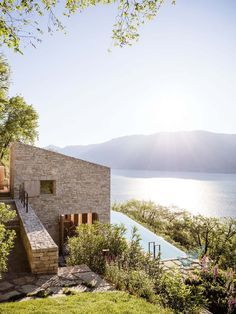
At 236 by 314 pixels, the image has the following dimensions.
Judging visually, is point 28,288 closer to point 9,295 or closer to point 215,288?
point 9,295

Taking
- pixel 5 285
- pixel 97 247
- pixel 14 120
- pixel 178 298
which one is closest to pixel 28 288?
pixel 5 285

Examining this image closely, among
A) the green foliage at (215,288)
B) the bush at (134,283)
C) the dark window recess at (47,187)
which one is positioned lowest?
the green foliage at (215,288)

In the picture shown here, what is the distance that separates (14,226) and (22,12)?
26.8ft

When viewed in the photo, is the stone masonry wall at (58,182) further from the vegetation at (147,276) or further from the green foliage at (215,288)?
the green foliage at (215,288)

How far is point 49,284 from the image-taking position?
6.32 meters

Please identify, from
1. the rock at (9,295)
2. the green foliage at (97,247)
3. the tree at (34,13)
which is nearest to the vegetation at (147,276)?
the green foliage at (97,247)

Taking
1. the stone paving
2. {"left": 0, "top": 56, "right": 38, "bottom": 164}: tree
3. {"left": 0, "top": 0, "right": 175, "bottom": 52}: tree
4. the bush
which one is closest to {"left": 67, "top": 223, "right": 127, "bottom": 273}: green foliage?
the stone paving

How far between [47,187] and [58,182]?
4.03 ft

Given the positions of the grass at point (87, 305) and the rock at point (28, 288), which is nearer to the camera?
the grass at point (87, 305)

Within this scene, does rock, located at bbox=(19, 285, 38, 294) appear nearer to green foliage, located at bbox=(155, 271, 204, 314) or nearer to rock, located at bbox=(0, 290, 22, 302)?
rock, located at bbox=(0, 290, 22, 302)

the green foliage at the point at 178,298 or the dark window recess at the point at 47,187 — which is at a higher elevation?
the dark window recess at the point at 47,187

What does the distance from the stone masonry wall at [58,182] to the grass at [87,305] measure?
10952mm

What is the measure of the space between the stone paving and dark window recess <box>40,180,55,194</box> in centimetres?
996

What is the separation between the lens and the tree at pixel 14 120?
23.9 metres
